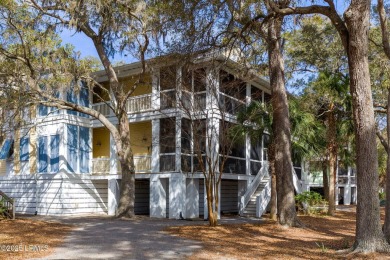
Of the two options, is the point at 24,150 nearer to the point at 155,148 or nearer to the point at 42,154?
the point at 42,154

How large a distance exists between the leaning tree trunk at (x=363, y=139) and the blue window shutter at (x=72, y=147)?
15919mm

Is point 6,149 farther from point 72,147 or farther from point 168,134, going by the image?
point 168,134

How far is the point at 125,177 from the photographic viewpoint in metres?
18.0

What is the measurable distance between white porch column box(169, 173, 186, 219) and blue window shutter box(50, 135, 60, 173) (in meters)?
6.43

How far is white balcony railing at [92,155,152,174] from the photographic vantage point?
21.0 meters

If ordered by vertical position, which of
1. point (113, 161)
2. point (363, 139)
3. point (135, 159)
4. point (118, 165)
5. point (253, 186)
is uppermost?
point (363, 139)

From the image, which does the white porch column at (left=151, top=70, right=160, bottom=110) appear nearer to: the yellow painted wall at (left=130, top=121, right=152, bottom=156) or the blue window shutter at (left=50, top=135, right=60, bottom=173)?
the yellow painted wall at (left=130, top=121, right=152, bottom=156)

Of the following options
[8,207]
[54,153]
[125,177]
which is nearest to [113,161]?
[54,153]

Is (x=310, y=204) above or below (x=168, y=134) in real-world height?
below

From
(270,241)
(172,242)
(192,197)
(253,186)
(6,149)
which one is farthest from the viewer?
(6,149)

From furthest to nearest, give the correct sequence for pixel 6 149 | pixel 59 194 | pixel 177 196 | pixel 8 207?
pixel 6 149 → pixel 59 194 → pixel 177 196 → pixel 8 207

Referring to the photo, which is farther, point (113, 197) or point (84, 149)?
point (84, 149)

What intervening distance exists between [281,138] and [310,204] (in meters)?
8.53

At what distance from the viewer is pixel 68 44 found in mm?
17062
